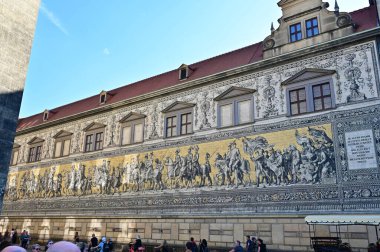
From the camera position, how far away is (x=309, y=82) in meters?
13.2

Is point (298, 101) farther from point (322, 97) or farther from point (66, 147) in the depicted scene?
point (66, 147)

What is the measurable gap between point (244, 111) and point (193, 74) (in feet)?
13.8

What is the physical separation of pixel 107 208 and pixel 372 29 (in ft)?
47.1

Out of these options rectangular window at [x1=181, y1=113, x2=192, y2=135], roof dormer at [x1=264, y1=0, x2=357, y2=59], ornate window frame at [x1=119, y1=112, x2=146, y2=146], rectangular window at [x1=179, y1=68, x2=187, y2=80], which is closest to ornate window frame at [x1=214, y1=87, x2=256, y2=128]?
rectangular window at [x1=181, y1=113, x2=192, y2=135]

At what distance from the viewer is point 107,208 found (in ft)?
57.4

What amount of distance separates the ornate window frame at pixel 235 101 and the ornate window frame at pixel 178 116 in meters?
1.47

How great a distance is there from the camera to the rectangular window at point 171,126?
1655cm

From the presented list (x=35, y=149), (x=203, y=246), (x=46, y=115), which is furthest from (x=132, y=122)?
(x=46, y=115)

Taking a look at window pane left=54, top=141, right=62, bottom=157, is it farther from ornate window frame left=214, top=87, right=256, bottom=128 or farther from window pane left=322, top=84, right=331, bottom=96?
window pane left=322, top=84, right=331, bottom=96

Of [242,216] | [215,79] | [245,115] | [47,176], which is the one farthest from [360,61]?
[47,176]

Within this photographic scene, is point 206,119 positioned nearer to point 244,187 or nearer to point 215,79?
point 215,79

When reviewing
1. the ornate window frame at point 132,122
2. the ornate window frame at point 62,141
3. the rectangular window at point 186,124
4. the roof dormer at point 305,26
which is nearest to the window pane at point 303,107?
the roof dormer at point 305,26

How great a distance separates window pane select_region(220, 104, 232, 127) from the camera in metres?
14.8

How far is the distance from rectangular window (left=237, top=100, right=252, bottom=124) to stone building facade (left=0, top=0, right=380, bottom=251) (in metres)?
0.05
